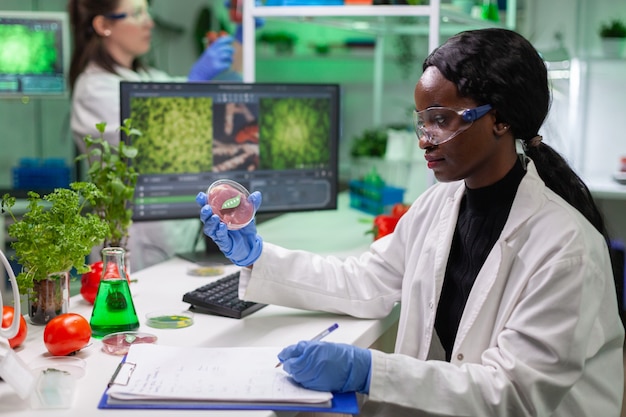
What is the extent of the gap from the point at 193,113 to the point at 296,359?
1056mm

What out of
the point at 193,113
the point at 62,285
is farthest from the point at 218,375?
the point at 193,113

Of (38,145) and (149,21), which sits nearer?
(149,21)

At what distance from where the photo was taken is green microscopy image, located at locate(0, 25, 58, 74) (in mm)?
3227

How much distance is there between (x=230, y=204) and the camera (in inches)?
61.0

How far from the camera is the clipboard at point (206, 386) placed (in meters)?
1.16

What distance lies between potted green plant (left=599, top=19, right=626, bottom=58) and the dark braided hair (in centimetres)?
309

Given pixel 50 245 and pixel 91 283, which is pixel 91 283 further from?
pixel 50 245

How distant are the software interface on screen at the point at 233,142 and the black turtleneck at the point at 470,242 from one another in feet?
2.61

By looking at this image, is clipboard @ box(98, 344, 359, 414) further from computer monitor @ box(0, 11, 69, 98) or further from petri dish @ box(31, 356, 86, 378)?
computer monitor @ box(0, 11, 69, 98)

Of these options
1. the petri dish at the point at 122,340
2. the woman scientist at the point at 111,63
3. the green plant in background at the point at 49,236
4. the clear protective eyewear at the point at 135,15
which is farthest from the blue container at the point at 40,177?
the petri dish at the point at 122,340

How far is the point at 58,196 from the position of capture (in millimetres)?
1496

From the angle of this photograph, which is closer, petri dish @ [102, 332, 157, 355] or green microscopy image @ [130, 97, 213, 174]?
petri dish @ [102, 332, 157, 355]

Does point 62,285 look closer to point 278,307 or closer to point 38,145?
point 278,307

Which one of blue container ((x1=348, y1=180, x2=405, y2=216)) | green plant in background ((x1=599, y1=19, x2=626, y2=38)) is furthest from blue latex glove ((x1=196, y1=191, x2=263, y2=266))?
green plant in background ((x1=599, y1=19, x2=626, y2=38))
